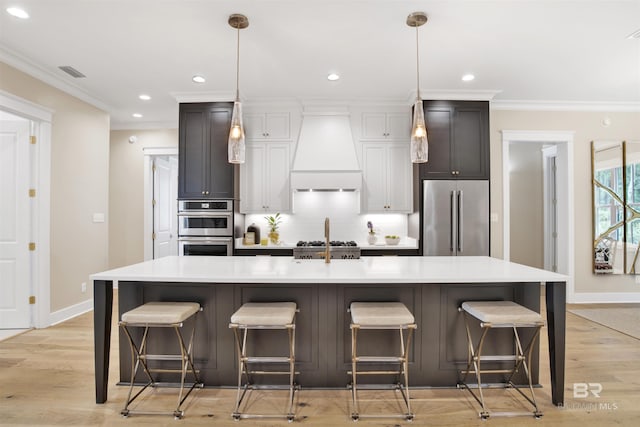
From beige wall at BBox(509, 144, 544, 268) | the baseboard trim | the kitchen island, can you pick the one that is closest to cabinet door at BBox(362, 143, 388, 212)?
the kitchen island

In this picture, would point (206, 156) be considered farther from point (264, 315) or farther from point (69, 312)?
point (264, 315)

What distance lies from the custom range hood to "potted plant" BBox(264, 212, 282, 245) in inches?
26.6

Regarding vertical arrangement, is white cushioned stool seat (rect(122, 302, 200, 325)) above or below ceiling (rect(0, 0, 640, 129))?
below

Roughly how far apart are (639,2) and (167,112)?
5468 millimetres

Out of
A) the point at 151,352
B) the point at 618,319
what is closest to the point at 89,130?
the point at 151,352

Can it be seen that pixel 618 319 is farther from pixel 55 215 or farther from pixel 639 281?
pixel 55 215

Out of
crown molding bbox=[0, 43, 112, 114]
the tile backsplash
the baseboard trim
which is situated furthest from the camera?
the tile backsplash

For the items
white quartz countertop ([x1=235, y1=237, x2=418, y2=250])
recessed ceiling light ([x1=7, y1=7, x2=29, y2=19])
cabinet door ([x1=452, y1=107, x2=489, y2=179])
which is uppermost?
recessed ceiling light ([x1=7, y1=7, x2=29, y2=19])

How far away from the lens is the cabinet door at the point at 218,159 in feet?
14.1

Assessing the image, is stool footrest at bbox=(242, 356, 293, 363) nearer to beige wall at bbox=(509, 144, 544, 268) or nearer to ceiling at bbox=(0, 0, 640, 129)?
ceiling at bbox=(0, 0, 640, 129)

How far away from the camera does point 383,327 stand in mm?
1984

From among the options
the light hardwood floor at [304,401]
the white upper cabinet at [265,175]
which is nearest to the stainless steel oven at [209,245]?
the white upper cabinet at [265,175]

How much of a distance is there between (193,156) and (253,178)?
2.75ft

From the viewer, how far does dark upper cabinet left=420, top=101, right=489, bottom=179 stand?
4.18 meters
